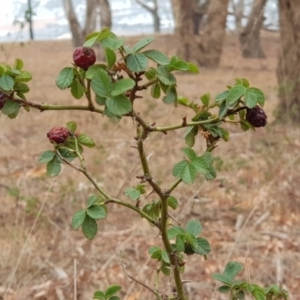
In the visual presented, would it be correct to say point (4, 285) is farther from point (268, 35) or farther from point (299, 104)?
point (268, 35)

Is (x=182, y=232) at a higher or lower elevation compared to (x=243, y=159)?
higher

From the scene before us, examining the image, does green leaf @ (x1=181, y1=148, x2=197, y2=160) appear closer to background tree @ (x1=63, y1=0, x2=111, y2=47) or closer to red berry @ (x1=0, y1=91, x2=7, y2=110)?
red berry @ (x1=0, y1=91, x2=7, y2=110)

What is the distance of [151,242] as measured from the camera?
8.44 ft

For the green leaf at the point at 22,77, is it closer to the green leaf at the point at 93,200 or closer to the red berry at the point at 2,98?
the red berry at the point at 2,98

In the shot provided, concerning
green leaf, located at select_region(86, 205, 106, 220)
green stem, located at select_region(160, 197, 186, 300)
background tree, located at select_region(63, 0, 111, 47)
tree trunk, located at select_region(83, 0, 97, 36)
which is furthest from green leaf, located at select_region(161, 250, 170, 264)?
tree trunk, located at select_region(83, 0, 97, 36)

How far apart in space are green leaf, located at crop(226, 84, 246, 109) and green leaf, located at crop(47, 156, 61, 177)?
20cm

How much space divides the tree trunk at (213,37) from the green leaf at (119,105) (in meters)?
11.4

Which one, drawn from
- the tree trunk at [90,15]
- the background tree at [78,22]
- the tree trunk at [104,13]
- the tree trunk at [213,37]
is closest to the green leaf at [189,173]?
the tree trunk at [213,37]

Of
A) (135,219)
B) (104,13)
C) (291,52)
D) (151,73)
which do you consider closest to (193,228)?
(151,73)

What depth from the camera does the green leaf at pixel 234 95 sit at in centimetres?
62

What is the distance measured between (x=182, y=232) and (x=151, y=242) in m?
1.83

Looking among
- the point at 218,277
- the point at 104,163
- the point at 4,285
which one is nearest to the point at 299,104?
the point at 104,163

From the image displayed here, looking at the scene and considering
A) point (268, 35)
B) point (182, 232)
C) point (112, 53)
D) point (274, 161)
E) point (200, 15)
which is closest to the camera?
point (112, 53)

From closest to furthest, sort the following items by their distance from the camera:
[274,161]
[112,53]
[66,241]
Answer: [112,53], [66,241], [274,161]
